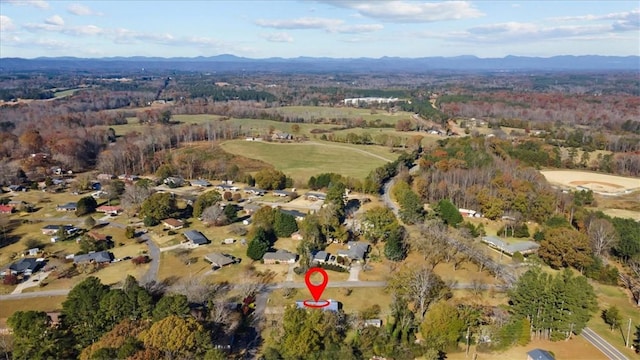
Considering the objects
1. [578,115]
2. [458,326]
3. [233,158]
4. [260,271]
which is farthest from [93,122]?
[578,115]

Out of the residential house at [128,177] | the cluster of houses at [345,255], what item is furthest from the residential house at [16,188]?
the cluster of houses at [345,255]

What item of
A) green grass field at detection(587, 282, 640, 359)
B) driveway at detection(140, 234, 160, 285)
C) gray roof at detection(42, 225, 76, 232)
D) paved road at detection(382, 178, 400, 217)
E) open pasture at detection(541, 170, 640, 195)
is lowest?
green grass field at detection(587, 282, 640, 359)

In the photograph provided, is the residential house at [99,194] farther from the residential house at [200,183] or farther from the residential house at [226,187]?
the residential house at [226,187]

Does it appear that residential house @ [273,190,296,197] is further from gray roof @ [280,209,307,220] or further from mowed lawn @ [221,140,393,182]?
gray roof @ [280,209,307,220]

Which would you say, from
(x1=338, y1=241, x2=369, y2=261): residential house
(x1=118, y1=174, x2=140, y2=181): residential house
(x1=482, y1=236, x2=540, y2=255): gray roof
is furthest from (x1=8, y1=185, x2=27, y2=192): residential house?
(x1=482, y1=236, x2=540, y2=255): gray roof

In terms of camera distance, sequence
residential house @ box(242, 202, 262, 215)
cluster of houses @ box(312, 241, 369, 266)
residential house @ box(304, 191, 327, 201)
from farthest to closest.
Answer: residential house @ box(304, 191, 327, 201)
residential house @ box(242, 202, 262, 215)
cluster of houses @ box(312, 241, 369, 266)

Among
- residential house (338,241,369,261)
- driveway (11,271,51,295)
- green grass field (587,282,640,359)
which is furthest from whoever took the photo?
residential house (338,241,369,261)

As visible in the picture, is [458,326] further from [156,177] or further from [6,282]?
A: [156,177]

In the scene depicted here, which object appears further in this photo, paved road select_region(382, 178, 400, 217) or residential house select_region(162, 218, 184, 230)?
paved road select_region(382, 178, 400, 217)
